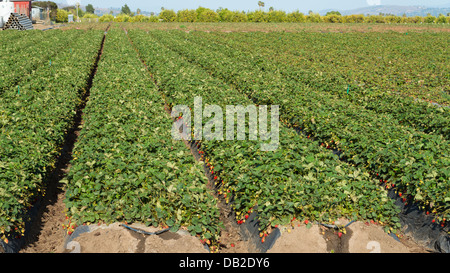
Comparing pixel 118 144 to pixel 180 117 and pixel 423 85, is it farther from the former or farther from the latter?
pixel 423 85

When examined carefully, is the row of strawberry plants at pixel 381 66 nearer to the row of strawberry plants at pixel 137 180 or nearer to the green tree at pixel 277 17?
the row of strawberry plants at pixel 137 180

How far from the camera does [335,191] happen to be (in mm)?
6312

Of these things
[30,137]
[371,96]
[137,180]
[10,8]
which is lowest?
[137,180]

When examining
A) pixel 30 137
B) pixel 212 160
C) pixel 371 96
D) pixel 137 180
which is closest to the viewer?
pixel 137 180

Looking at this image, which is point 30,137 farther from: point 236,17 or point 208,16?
point 236,17

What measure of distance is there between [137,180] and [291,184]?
9.55ft

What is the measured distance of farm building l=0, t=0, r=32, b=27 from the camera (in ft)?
159

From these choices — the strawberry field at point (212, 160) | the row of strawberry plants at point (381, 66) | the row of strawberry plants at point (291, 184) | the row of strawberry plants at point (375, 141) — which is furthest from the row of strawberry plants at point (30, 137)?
the row of strawberry plants at point (381, 66)

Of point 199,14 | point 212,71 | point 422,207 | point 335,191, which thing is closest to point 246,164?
point 335,191

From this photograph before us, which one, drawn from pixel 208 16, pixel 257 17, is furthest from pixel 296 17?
pixel 208 16

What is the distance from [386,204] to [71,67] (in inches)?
600

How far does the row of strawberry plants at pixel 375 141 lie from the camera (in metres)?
6.63

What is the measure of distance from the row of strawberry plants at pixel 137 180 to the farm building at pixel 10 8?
51.2 metres

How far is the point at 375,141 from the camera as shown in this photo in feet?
27.3
